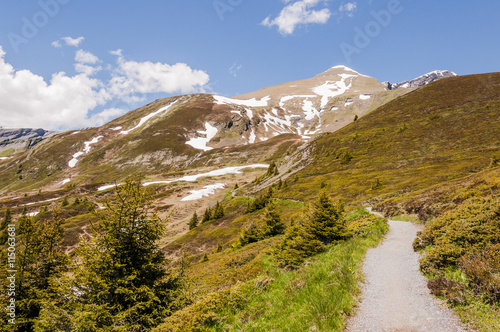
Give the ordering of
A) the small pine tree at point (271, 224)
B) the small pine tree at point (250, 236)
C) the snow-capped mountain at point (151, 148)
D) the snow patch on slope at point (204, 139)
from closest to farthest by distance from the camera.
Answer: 1. the small pine tree at point (271, 224)
2. the small pine tree at point (250, 236)
3. the snow-capped mountain at point (151, 148)
4. the snow patch on slope at point (204, 139)

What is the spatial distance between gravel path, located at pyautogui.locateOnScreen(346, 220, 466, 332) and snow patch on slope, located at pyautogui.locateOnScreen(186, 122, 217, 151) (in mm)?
161055

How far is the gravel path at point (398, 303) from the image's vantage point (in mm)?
5270

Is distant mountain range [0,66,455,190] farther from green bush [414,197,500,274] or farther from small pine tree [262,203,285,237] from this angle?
green bush [414,197,500,274]

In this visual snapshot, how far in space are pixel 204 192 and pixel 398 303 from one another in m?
84.4

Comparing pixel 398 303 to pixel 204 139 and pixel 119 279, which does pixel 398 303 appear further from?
pixel 204 139

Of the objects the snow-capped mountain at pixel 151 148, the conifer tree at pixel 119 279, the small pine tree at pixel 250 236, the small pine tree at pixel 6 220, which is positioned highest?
the snow-capped mountain at pixel 151 148

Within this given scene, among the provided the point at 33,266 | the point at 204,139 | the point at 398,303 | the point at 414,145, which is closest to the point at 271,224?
the point at 33,266

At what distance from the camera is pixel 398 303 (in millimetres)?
6312

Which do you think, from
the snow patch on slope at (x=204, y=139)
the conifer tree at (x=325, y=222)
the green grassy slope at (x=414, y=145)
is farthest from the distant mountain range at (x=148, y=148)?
the conifer tree at (x=325, y=222)

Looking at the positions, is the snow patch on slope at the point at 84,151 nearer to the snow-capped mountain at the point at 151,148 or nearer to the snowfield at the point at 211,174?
the snow-capped mountain at the point at 151,148

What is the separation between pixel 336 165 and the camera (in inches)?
2702

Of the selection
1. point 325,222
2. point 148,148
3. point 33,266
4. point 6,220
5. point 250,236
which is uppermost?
point 148,148

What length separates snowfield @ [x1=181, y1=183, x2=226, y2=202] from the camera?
82.2 m

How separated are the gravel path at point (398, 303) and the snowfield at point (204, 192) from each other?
76888 millimetres
